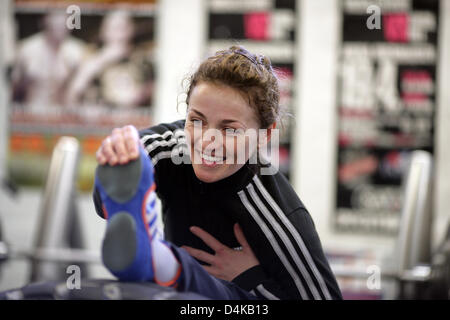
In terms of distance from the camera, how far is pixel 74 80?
2.00 meters

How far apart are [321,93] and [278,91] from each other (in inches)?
64.9

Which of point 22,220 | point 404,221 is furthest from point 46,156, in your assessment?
point 404,221

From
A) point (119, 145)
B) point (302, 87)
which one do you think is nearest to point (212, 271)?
point (119, 145)

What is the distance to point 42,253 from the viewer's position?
111 centimetres

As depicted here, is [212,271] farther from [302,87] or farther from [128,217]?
[302,87]

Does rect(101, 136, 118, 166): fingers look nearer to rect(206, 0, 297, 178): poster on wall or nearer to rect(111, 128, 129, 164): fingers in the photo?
rect(111, 128, 129, 164): fingers

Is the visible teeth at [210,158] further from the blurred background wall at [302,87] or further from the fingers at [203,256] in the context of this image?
the blurred background wall at [302,87]

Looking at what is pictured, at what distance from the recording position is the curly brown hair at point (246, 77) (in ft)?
1.33

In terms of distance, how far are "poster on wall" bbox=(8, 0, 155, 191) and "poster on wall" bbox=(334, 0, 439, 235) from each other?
73 cm

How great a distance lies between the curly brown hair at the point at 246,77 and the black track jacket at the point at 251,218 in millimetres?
46

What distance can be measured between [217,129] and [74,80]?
1.71m

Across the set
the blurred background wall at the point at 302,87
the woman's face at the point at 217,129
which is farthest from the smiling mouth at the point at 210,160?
the blurred background wall at the point at 302,87

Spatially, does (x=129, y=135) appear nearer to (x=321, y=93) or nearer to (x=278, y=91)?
(x=278, y=91)

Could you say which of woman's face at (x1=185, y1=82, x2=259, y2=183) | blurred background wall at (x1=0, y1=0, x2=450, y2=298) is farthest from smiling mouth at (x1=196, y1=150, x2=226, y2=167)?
blurred background wall at (x1=0, y1=0, x2=450, y2=298)
